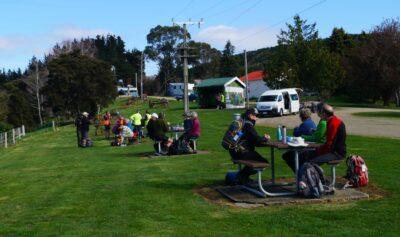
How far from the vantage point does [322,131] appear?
31.3ft

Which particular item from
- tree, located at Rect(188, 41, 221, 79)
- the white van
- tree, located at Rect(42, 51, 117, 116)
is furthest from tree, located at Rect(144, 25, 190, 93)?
the white van

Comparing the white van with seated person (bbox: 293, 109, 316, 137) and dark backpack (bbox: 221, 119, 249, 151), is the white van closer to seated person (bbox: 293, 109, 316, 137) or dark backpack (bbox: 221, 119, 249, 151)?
seated person (bbox: 293, 109, 316, 137)

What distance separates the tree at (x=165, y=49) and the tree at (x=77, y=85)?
4255 cm

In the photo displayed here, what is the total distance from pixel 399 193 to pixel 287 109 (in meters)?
37.0

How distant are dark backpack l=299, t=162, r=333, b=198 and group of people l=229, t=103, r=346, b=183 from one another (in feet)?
0.65

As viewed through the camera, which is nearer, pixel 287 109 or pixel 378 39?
pixel 287 109

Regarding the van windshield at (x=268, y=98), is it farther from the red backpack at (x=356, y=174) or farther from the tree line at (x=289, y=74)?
the red backpack at (x=356, y=174)

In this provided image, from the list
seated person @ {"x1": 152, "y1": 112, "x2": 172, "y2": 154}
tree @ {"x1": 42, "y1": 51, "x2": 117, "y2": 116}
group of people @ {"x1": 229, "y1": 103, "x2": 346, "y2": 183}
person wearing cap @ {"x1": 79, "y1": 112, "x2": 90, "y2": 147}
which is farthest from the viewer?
tree @ {"x1": 42, "y1": 51, "x2": 117, "y2": 116}

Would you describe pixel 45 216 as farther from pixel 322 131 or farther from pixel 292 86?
pixel 292 86

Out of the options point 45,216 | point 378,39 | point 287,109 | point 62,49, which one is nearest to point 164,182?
point 45,216

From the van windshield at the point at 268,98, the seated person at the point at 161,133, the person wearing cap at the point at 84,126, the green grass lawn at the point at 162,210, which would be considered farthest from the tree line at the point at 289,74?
the green grass lawn at the point at 162,210

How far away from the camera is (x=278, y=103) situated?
145 feet

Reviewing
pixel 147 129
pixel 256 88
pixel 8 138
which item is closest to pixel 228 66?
pixel 256 88

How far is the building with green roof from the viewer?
192ft
